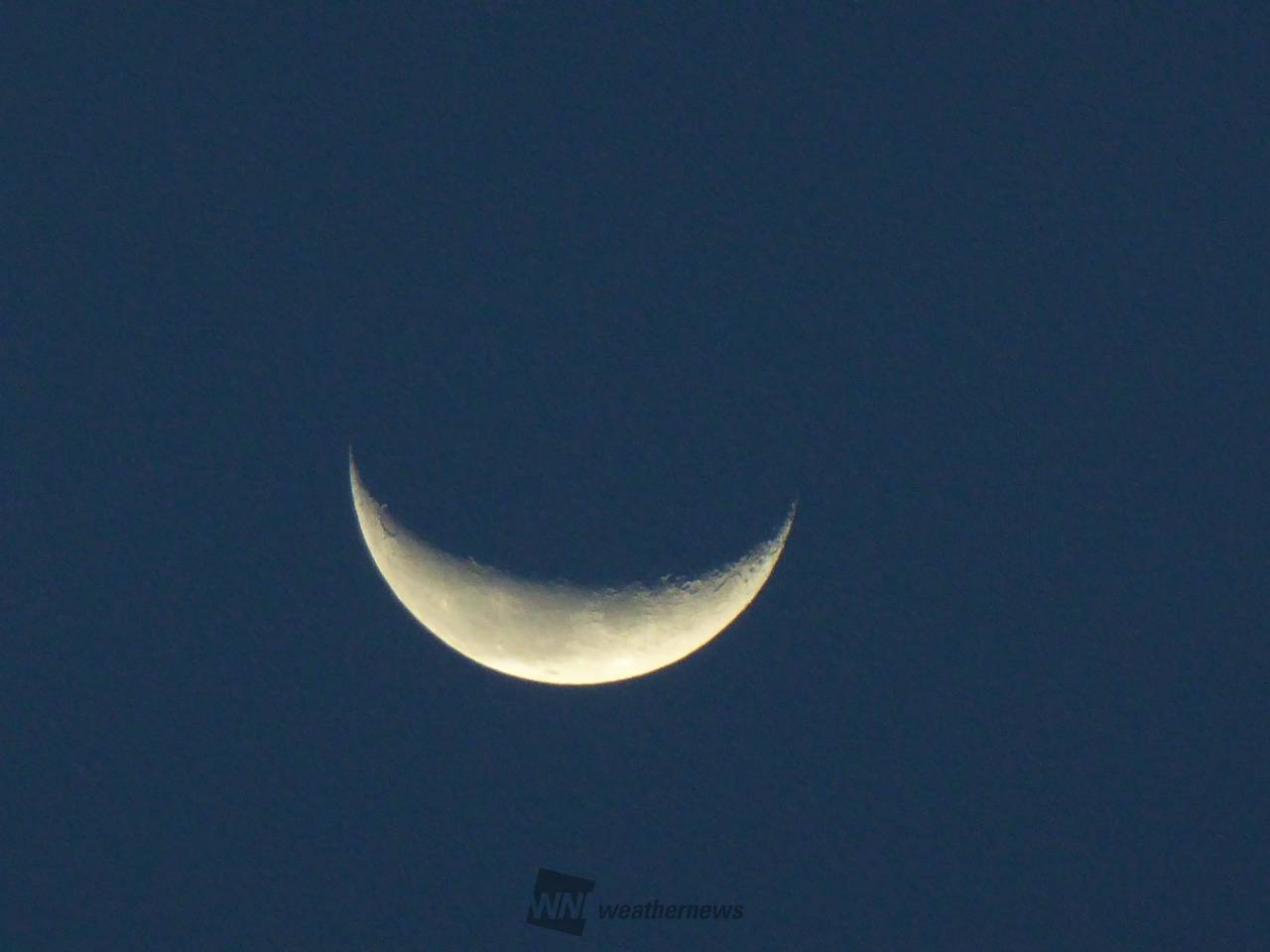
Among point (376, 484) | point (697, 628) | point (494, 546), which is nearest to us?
point (494, 546)

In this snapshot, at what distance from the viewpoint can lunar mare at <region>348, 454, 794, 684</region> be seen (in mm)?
7520

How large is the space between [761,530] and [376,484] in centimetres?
320

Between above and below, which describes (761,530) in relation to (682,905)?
above

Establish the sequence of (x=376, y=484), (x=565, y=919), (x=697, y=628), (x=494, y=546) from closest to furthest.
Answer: (x=494, y=546) < (x=376, y=484) < (x=697, y=628) < (x=565, y=919)

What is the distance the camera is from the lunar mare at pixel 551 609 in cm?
752

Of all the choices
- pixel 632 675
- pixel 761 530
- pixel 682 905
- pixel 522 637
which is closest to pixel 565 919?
pixel 682 905

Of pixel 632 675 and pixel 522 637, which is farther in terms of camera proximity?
pixel 632 675

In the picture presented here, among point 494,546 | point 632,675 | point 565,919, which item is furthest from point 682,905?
point 494,546

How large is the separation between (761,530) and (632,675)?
1862mm

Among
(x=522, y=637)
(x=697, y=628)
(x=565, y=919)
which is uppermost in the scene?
(x=697, y=628)

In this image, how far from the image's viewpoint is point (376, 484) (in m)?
7.84

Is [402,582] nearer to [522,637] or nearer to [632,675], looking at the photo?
[522,637]

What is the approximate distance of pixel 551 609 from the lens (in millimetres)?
7543

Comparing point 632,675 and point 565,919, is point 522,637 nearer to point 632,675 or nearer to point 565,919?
point 632,675
